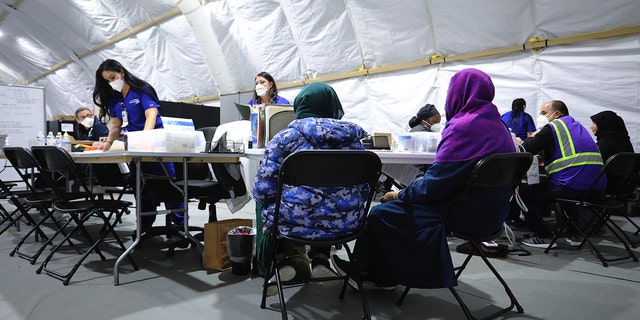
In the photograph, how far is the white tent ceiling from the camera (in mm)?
4473

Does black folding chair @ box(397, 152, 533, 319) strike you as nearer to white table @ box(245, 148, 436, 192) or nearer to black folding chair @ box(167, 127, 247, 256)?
white table @ box(245, 148, 436, 192)

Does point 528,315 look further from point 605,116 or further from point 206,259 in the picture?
point 605,116

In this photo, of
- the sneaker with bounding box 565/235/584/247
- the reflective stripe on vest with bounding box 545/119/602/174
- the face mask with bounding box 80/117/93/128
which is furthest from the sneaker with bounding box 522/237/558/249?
the face mask with bounding box 80/117/93/128

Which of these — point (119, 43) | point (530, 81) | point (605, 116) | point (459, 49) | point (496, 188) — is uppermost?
Result: point (119, 43)

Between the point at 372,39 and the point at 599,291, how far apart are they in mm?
4917

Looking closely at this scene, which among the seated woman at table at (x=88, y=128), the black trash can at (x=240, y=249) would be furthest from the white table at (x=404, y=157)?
the seated woman at table at (x=88, y=128)

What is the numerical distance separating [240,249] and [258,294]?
0.36 metres

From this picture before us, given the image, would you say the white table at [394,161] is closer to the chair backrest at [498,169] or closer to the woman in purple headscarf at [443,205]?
the woman in purple headscarf at [443,205]

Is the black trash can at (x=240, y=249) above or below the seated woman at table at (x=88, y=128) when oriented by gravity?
below

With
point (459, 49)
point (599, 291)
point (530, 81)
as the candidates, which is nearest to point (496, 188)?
point (599, 291)

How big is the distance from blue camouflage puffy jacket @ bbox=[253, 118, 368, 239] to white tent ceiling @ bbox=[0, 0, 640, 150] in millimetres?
4149

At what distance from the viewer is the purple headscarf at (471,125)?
161cm

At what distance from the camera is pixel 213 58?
8.27 m

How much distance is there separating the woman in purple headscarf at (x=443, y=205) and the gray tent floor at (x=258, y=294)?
25 cm
